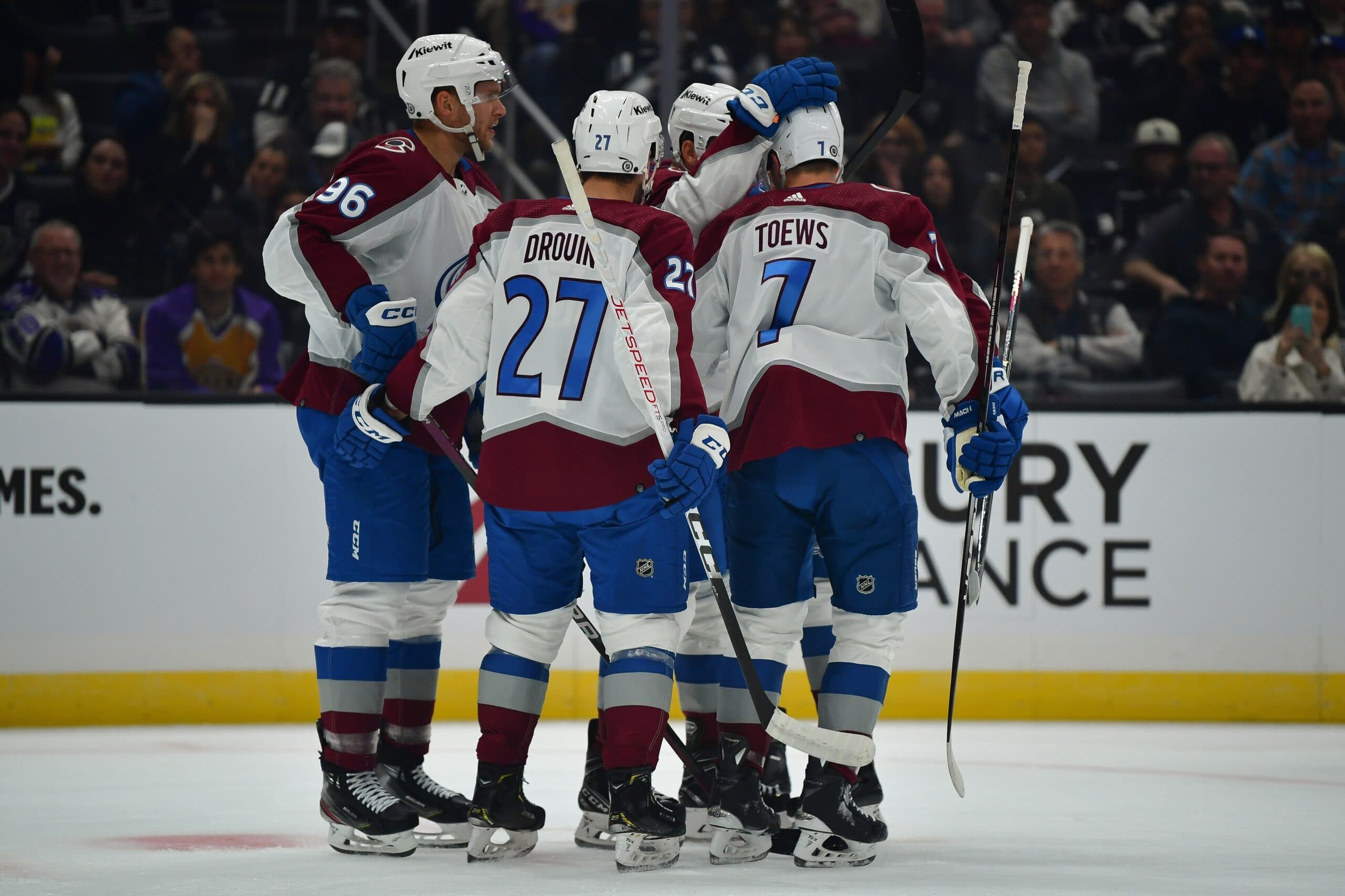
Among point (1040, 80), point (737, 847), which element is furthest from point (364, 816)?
point (1040, 80)

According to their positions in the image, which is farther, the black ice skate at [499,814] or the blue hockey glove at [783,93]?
the blue hockey glove at [783,93]

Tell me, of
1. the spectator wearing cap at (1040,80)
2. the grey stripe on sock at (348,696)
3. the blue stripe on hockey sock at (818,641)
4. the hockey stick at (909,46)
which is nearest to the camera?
the grey stripe on sock at (348,696)

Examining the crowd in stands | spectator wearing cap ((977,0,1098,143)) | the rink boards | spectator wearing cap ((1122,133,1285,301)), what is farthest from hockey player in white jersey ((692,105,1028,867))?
spectator wearing cap ((977,0,1098,143))

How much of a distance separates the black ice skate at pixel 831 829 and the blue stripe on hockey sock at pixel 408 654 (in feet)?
2.74

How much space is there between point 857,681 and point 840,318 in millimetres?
668

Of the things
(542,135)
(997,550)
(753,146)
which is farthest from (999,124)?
(753,146)

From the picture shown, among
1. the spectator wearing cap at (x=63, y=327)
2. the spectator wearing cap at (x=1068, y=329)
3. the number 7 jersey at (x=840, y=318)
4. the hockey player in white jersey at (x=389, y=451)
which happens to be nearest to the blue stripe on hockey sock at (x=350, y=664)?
the hockey player in white jersey at (x=389, y=451)

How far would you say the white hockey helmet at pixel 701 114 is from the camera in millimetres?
3520

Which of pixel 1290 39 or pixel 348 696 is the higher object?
pixel 1290 39

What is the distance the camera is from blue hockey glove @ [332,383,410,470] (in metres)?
2.96

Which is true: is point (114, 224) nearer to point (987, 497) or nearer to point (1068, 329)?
point (1068, 329)

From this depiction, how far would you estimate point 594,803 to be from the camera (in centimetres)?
308

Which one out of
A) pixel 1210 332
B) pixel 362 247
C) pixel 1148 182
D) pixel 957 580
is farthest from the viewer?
pixel 1148 182

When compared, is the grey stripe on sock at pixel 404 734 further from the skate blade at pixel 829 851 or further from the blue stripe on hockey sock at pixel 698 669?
the skate blade at pixel 829 851
